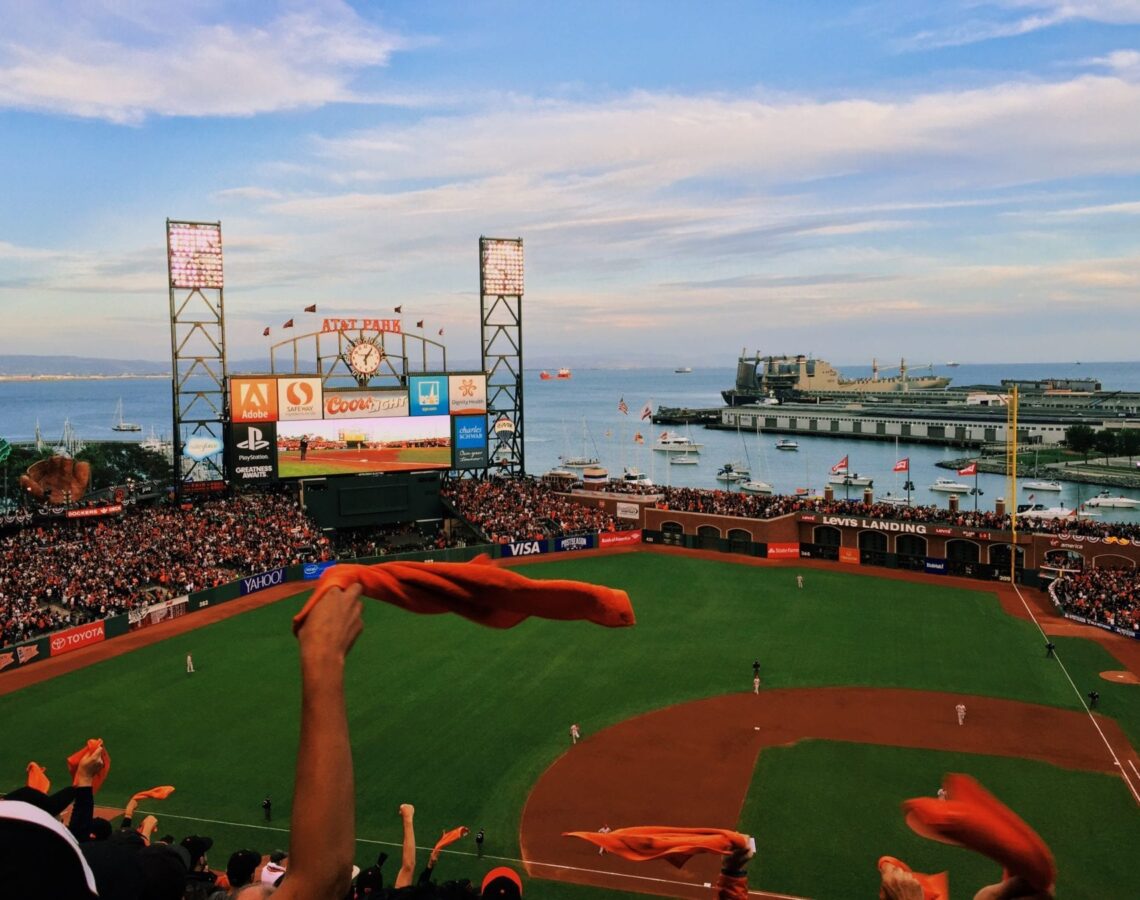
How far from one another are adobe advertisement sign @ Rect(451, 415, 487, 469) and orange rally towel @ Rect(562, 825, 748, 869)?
48.0 m

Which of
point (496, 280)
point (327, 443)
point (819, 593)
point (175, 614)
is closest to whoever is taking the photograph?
point (175, 614)

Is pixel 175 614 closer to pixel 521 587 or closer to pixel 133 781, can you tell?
pixel 133 781

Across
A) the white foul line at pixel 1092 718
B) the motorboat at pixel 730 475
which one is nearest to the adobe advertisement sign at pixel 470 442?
the white foul line at pixel 1092 718

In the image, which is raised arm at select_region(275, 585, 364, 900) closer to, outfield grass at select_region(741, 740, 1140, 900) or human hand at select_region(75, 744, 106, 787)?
human hand at select_region(75, 744, 106, 787)

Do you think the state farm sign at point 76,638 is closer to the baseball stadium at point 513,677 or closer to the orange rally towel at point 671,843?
the baseball stadium at point 513,677

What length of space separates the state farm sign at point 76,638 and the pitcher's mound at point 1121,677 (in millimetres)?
38078

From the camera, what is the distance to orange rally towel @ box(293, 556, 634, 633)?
362 centimetres

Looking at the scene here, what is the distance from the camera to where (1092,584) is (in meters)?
38.4

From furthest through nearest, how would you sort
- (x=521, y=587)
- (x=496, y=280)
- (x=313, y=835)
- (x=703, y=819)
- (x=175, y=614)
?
(x=496, y=280) → (x=175, y=614) → (x=703, y=819) → (x=521, y=587) → (x=313, y=835)

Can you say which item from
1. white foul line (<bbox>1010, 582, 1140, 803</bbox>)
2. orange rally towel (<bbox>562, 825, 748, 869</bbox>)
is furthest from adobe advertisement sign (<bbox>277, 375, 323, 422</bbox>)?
orange rally towel (<bbox>562, 825, 748, 869</bbox>)

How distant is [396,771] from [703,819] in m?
8.30

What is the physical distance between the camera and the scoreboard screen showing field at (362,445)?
4831 cm

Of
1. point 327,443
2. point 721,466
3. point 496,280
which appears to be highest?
point 496,280

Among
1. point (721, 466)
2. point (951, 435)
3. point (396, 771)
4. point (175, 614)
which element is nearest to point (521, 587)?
point (396, 771)
